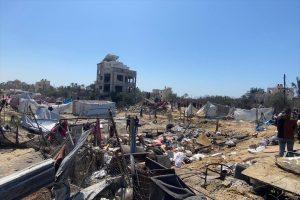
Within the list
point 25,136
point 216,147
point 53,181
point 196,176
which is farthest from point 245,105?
point 53,181

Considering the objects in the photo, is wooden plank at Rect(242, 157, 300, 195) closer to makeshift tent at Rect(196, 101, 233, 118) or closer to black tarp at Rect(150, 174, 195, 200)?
black tarp at Rect(150, 174, 195, 200)

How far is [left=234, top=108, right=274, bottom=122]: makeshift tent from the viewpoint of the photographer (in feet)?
101

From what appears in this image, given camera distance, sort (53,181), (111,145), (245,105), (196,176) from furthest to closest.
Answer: (245,105), (111,145), (196,176), (53,181)

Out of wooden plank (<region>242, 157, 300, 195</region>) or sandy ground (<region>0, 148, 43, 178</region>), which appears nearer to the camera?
wooden plank (<region>242, 157, 300, 195</region>)

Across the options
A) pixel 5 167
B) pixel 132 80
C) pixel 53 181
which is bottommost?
pixel 5 167

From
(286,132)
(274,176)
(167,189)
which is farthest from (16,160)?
(286,132)

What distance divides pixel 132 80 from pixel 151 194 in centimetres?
6183

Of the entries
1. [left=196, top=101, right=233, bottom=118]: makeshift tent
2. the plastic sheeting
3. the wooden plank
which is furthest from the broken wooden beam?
[left=196, top=101, right=233, bottom=118]: makeshift tent

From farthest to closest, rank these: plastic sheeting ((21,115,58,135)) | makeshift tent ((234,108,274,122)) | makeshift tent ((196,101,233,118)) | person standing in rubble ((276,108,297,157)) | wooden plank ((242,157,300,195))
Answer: makeshift tent ((196,101,233,118)), makeshift tent ((234,108,274,122)), plastic sheeting ((21,115,58,135)), person standing in rubble ((276,108,297,157)), wooden plank ((242,157,300,195))

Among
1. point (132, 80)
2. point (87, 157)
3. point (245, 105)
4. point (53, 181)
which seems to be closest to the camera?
point (53, 181)

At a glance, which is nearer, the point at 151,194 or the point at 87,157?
the point at 151,194

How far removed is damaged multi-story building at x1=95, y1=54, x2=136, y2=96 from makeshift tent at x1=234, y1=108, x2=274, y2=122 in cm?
3217

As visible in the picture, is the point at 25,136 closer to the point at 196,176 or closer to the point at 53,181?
the point at 196,176

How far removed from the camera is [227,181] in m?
8.40
